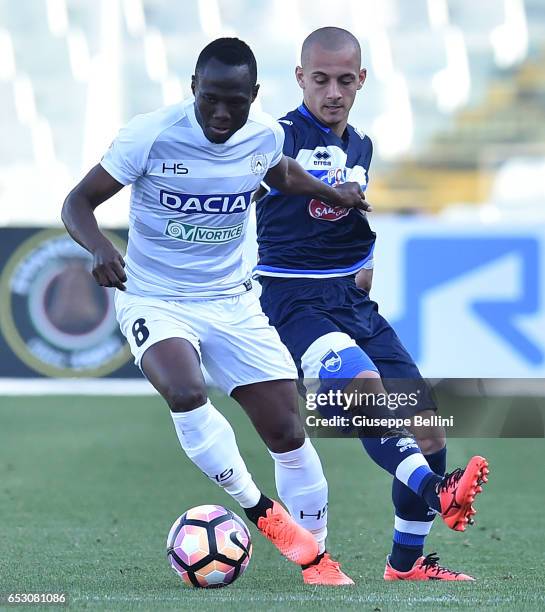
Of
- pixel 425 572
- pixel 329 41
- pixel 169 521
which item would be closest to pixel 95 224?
pixel 329 41

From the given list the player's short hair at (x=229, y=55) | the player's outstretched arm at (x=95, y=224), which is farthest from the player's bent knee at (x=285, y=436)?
the player's short hair at (x=229, y=55)

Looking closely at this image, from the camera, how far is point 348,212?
223 inches

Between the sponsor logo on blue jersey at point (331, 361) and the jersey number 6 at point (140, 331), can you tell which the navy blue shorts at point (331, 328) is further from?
the jersey number 6 at point (140, 331)

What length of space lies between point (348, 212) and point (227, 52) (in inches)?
47.5

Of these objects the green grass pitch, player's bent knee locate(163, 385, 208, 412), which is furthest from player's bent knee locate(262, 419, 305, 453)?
the green grass pitch

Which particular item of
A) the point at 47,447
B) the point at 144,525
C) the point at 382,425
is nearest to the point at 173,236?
the point at 382,425

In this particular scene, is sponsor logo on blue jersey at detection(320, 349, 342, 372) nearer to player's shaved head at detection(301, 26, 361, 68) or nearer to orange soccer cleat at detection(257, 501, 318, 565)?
orange soccer cleat at detection(257, 501, 318, 565)

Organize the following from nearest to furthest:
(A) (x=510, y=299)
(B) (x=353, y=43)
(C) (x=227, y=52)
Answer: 1. (C) (x=227, y=52)
2. (B) (x=353, y=43)
3. (A) (x=510, y=299)

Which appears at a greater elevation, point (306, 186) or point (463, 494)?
point (306, 186)

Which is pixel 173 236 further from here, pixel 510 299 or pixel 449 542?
pixel 510 299

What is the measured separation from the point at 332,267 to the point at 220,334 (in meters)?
0.79

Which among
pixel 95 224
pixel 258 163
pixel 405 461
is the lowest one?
pixel 405 461

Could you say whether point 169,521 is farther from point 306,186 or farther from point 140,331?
point 306,186

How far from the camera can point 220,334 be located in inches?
200
